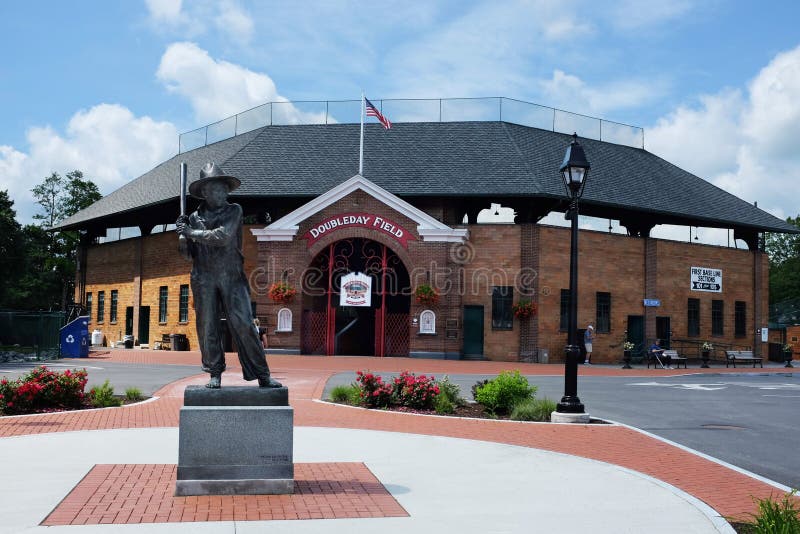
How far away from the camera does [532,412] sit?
1379cm

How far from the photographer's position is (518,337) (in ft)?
107

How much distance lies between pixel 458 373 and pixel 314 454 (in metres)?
16.1

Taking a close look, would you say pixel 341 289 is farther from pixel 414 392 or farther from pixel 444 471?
pixel 444 471

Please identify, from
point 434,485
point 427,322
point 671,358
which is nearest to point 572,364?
point 434,485

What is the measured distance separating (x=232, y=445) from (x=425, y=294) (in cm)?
2429

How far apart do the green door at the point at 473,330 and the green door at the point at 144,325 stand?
17182 mm

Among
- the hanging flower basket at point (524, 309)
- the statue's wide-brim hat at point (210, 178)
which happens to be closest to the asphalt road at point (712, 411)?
the statue's wide-brim hat at point (210, 178)

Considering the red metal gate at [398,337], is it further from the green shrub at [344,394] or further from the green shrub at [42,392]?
the green shrub at [42,392]

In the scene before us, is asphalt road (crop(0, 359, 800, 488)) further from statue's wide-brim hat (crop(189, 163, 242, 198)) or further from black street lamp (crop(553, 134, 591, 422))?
statue's wide-brim hat (crop(189, 163, 242, 198))

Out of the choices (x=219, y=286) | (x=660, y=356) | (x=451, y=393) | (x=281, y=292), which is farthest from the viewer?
(x=660, y=356)

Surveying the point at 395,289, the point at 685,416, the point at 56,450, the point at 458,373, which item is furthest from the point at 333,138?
the point at 56,450

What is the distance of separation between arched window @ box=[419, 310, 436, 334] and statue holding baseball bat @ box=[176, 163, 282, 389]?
24239mm

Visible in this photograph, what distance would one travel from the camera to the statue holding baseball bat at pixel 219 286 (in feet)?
25.8

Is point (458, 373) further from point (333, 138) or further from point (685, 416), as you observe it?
point (333, 138)
